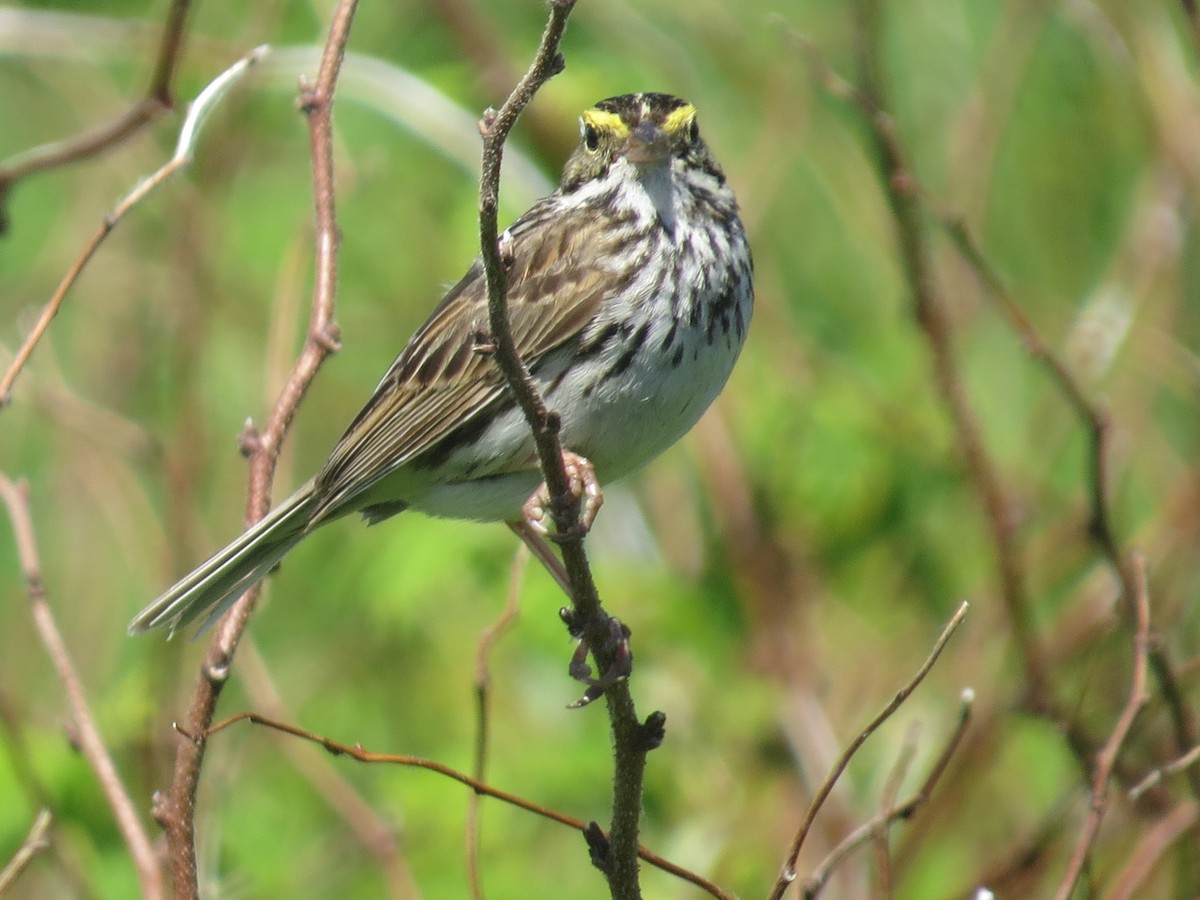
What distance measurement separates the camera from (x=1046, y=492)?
6.42 m

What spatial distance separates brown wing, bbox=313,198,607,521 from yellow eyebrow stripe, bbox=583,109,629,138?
237mm

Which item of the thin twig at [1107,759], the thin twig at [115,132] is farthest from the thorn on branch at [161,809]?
the thin twig at [1107,759]

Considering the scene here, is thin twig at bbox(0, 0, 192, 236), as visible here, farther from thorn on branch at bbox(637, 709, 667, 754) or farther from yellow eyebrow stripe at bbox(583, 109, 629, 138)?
thorn on branch at bbox(637, 709, 667, 754)

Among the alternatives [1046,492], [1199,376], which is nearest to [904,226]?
[1199,376]

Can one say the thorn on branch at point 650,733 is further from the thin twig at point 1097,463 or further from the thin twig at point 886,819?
the thin twig at point 1097,463

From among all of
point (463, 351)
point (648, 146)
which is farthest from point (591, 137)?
point (463, 351)

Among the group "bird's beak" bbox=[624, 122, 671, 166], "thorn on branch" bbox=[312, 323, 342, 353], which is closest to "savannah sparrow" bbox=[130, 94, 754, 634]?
"bird's beak" bbox=[624, 122, 671, 166]

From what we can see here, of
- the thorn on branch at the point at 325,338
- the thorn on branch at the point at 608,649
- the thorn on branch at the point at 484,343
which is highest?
the thorn on branch at the point at 325,338

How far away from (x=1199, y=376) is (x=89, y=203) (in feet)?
14.2

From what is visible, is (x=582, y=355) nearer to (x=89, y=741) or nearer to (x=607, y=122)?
(x=607, y=122)

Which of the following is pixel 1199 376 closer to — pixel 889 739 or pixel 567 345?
pixel 889 739

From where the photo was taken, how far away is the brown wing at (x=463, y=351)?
4.27 meters

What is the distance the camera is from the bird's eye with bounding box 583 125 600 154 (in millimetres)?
4468

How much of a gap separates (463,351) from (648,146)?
787 mm
